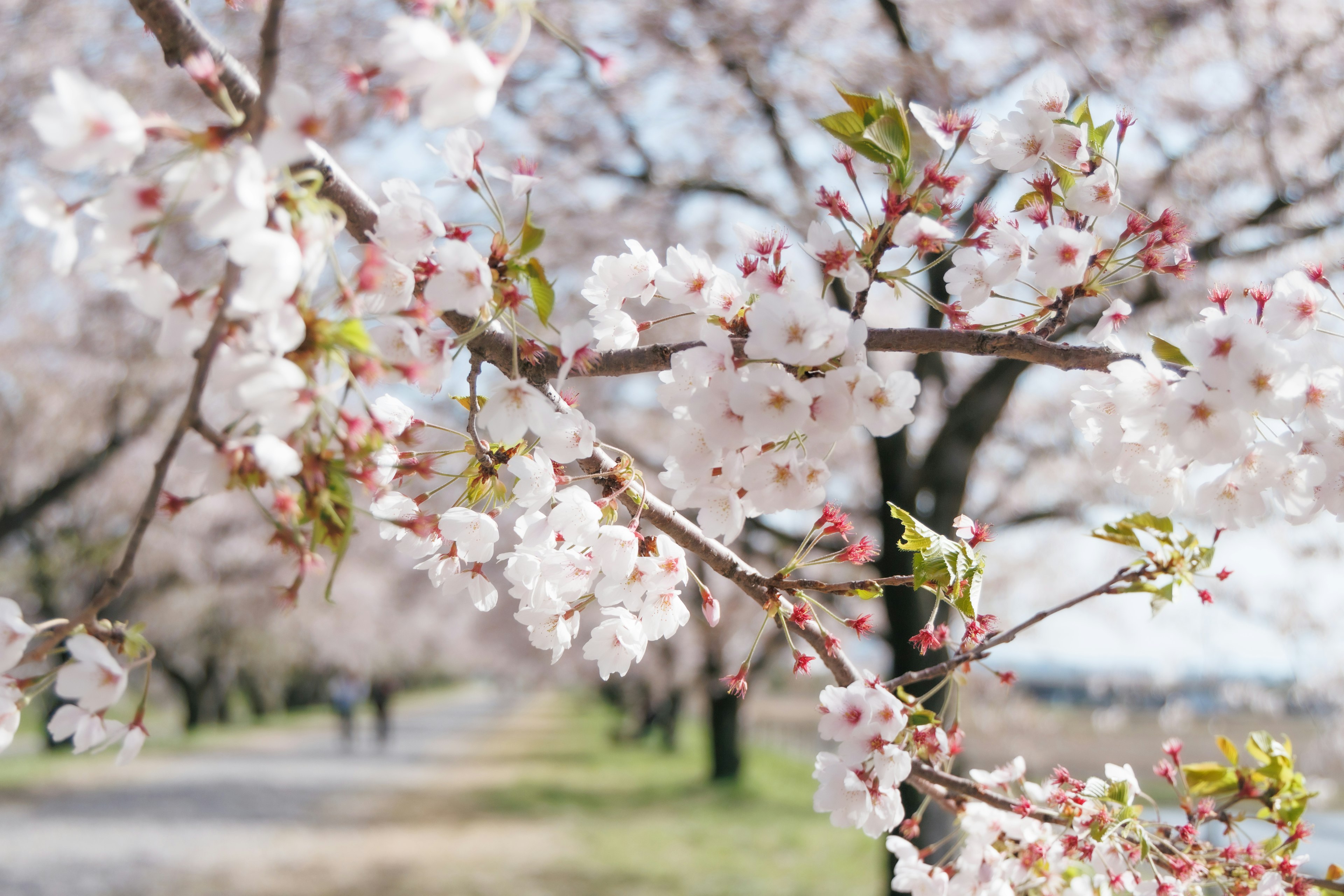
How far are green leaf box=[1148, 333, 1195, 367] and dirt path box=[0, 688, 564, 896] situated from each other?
706 centimetres

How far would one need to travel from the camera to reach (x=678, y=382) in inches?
43.6

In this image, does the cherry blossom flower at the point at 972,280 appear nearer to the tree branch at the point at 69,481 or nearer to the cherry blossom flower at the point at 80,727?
the cherry blossom flower at the point at 80,727

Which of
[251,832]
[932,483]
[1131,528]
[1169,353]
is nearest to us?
[1169,353]

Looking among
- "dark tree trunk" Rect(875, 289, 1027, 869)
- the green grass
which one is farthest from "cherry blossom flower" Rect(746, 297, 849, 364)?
the green grass

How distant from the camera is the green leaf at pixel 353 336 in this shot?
0.74m

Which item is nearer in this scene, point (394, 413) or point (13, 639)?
point (13, 639)

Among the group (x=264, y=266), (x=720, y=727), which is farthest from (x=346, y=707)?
(x=264, y=266)

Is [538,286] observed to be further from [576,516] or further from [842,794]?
[842,794]

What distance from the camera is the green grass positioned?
7.63m

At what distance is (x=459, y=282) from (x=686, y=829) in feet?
33.1

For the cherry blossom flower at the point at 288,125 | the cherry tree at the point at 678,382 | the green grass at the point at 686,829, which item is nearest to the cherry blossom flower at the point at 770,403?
the cherry tree at the point at 678,382

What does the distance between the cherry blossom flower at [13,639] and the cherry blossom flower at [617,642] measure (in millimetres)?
581

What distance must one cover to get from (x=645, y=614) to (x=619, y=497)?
0.15m

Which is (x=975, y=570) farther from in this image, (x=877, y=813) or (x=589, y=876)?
(x=589, y=876)
